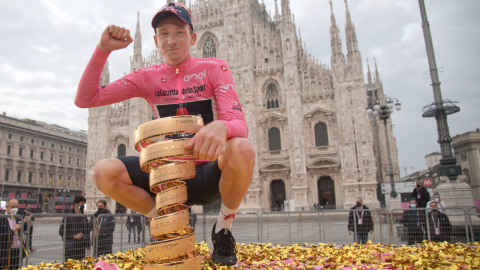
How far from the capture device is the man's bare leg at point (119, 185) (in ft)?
5.45

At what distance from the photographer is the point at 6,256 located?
377 centimetres

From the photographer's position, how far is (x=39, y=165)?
3850 cm

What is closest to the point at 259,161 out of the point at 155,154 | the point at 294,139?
the point at 294,139

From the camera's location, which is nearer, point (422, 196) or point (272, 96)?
point (422, 196)

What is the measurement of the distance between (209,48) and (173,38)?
25.2 metres

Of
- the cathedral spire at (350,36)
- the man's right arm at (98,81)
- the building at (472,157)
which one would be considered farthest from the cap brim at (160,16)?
the building at (472,157)

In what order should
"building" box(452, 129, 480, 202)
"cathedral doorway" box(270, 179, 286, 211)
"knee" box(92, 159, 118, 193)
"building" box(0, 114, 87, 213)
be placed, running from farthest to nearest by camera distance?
"building" box(0, 114, 87, 213)
"building" box(452, 129, 480, 202)
"cathedral doorway" box(270, 179, 286, 211)
"knee" box(92, 159, 118, 193)

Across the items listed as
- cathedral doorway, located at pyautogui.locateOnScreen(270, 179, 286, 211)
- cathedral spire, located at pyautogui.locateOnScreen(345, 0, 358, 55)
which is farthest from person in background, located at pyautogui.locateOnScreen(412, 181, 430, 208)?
cathedral spire, located at pyautogui.locateOnScreen(345, 0, 358, 55)

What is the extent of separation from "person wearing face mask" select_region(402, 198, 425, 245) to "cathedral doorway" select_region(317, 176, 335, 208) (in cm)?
1485

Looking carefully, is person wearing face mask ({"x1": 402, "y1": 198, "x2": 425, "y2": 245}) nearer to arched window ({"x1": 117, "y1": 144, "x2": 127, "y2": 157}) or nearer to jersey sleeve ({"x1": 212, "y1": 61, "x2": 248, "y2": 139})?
jersey sleeve ({"x1": 212, "y1": 61, "x2": 248, "y2": 139})

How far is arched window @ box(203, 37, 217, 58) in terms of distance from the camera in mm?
25719

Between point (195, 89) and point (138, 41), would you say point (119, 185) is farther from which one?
point (138, 41)

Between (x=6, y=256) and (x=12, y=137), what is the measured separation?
129 feet

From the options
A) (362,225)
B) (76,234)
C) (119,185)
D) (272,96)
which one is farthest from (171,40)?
(272,96)
